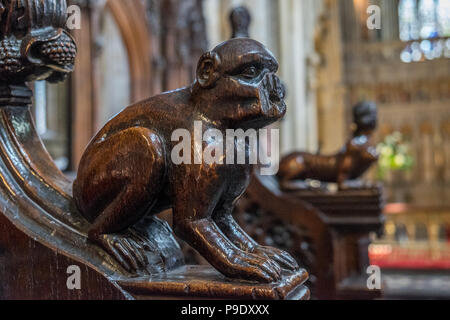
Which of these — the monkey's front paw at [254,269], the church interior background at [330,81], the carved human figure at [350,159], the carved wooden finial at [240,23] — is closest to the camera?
the monkey's front paw at [254,269]

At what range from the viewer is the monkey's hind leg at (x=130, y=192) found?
31.9 inches

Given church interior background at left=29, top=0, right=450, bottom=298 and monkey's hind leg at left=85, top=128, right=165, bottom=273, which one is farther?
church interior background at left=29, top=0, right=450, bottom=298

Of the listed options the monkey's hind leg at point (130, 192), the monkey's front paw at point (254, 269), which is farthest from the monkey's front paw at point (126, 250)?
the monkey's front paw at point (254, 269)

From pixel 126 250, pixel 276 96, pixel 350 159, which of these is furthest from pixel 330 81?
pixel 126 250

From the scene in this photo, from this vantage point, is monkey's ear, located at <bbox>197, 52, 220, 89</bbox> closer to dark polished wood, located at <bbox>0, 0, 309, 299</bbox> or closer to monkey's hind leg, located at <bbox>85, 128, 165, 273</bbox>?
dark polished wood, located at <bbox>0, 0, 309, 299</bbox>

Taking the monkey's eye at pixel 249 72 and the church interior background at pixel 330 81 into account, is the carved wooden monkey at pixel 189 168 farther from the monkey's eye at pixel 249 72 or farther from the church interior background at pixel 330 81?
the church interior background at pixel 330 81

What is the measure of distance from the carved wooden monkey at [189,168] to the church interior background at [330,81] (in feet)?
7.51

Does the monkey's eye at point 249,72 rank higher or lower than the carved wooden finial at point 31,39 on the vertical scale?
lower

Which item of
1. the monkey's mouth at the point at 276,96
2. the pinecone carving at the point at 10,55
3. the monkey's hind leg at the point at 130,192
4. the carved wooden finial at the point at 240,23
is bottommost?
the monkey's hind leg at the point at 130,192

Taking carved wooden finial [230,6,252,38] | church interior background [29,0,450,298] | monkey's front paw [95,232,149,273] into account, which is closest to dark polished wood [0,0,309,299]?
monkey's front paw [95,232,149,273]

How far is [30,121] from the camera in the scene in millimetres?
1012

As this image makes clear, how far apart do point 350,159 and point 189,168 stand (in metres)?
2.70

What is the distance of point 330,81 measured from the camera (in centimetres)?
1777

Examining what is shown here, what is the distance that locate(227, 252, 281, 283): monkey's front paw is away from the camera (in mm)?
733
